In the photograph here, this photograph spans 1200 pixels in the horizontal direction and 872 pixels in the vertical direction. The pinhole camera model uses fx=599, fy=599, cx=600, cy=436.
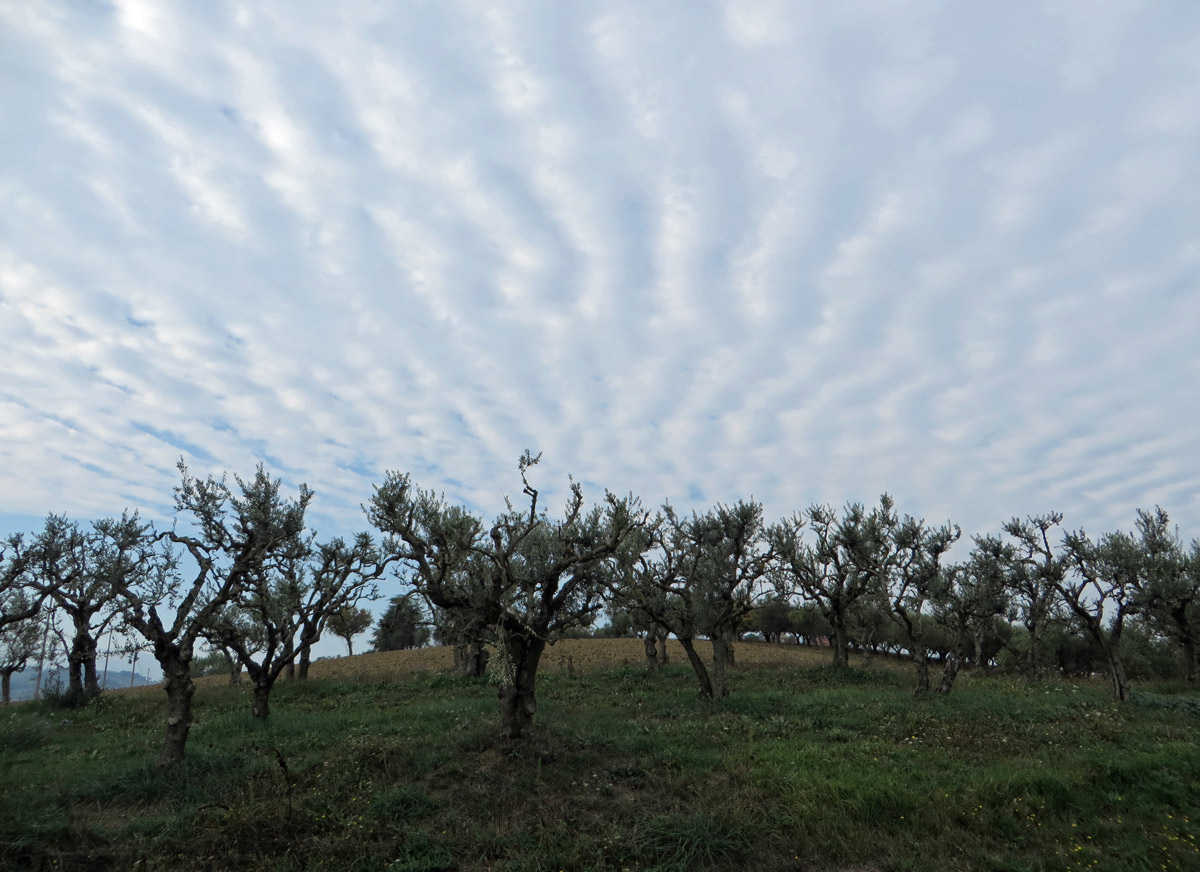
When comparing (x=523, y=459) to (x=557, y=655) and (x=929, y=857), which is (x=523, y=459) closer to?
(x=929, y=857)

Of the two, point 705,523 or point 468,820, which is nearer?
point 468,820

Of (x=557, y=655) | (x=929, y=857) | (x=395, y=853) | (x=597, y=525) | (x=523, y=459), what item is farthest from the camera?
(x=557, y=655)

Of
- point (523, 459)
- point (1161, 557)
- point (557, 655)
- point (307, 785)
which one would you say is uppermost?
point (523, 459)

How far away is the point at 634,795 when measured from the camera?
12.6 meters

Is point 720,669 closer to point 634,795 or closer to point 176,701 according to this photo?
point 634,795

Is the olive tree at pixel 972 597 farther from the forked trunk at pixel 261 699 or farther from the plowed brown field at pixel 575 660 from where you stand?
the forked trunk at pixel 261 699

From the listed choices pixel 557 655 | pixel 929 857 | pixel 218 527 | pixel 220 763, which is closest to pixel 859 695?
pixel 929 857

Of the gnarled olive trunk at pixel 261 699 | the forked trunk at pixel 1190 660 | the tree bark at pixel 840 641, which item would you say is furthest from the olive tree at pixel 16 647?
the forked trunk at pixel 1190 660

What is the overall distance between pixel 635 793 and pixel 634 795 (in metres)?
0.14

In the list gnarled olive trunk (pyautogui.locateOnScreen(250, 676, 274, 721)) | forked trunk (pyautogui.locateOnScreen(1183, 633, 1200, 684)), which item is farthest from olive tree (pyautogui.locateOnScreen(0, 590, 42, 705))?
forked trunk (pyautogui.locateOnScreen(1183, 633, 1200, 684))

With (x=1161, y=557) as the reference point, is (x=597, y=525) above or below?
above

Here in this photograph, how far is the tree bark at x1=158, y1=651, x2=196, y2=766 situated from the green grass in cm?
50

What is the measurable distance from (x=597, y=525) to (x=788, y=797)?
32.2 ft

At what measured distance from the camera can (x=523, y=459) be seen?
1672cm
